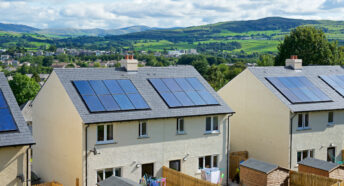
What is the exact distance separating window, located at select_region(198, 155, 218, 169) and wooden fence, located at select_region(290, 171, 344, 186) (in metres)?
5.63

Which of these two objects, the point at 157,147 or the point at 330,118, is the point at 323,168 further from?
the point at 157,147

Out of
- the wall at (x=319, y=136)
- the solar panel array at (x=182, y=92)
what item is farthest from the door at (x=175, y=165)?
the wall at (x=319, y=136)

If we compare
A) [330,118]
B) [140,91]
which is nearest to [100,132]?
[140,91]

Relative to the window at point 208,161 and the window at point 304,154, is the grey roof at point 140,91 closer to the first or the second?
the window at point 208,161

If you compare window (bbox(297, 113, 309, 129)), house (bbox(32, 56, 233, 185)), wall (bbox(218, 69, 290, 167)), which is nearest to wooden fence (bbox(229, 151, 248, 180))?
wall (bbox(218, 69, 290, 167))

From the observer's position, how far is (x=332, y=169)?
2844cm

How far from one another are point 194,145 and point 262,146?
7.92 metres

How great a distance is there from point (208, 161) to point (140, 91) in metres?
7.14

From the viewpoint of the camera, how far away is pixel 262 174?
2753 centimetres

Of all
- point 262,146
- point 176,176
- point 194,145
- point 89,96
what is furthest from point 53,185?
point 262,146

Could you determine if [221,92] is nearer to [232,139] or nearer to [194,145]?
[232,139]

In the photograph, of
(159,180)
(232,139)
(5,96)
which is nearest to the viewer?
(5,96)

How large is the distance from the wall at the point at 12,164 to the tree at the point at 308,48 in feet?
167

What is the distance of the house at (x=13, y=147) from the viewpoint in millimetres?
21453
